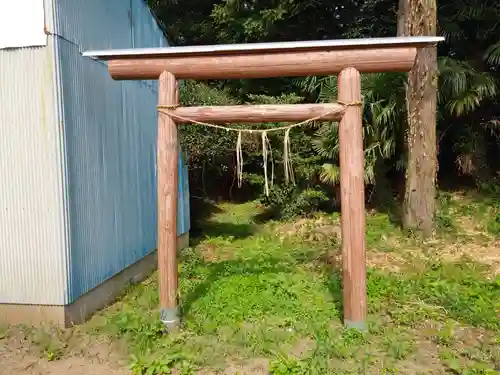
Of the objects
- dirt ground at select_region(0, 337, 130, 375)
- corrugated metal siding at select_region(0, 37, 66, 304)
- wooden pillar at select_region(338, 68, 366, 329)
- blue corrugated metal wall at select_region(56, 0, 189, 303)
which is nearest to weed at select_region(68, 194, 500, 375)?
dirt ground at select_region(0, 337, 130, 375)

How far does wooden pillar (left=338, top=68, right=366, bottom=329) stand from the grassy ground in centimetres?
36

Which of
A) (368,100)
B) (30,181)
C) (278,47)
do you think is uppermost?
(278,47)

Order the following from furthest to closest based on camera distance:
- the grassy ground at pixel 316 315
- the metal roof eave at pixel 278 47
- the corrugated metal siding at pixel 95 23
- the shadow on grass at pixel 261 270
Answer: the shadow on grass at pixel 261 270, the corrugated metal siding at pixel 95 23, the metal roof eave at pixel 278 47, the grassy ground at pixel 316 315

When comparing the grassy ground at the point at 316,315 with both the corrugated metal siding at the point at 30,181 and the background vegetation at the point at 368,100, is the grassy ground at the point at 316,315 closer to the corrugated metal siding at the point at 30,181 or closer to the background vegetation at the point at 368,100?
the corrugated metal siding at the point at 30,181

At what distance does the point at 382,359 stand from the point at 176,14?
48.9 ft

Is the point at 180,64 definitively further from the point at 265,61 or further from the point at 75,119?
the point at 75,119

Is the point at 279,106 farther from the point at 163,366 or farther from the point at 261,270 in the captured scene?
the point at 261,270

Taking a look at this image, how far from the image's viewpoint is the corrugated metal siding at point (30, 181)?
4426 millimetres

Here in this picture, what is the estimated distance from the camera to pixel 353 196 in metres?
4.25

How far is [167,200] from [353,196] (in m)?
1.87

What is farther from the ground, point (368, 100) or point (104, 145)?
point (368, 100)

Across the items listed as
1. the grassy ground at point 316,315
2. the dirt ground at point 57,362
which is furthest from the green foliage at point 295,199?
the dirt ground at point 57,362

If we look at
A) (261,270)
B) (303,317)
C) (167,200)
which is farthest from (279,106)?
(261,270)

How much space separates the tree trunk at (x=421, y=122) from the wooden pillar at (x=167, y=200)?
5.34 metres
